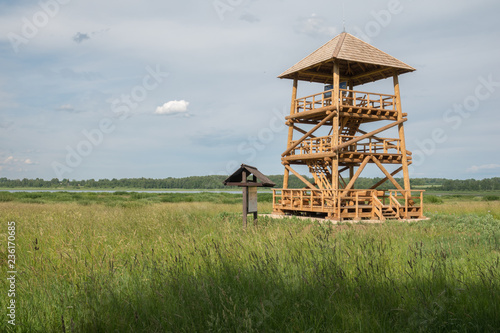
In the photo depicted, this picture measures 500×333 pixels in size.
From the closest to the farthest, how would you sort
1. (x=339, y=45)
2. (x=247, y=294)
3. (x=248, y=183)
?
(x=247, y=294) → (x=248, y=183) → (x=339, y=45)

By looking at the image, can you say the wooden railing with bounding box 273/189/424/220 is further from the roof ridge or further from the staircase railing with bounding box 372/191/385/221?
the roof ridge

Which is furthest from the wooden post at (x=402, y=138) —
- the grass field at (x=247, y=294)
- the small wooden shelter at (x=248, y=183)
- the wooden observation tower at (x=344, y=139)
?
the grass field at (x=247, y=294)

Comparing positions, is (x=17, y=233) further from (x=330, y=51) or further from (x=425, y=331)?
(x=330, y=51)

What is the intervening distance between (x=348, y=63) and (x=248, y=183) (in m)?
13.4

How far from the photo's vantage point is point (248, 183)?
1338 centimetres

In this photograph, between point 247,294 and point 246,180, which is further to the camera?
point 246,180

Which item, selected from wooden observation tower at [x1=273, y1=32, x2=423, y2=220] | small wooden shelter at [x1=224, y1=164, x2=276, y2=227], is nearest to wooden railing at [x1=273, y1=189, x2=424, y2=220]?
wooden observation tower at [x1=273, y1=32, x2=423, y2=220]

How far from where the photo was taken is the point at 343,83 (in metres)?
23.4

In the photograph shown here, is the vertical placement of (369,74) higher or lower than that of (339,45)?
lower

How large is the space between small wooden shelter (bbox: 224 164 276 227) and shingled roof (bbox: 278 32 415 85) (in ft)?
33.0

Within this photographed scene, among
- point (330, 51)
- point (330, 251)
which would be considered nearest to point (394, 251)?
point (330, 251)

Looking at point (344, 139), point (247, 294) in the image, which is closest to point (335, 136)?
point (344, 139)

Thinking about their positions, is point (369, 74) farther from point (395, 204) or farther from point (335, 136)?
point (395, 204)

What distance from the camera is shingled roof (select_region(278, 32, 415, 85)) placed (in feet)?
70.1
